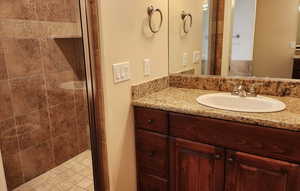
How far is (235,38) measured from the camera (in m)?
1.72

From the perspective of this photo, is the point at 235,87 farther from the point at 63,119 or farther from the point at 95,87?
the point at 63,119

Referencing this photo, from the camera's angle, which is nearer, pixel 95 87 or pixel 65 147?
pixel 95 87

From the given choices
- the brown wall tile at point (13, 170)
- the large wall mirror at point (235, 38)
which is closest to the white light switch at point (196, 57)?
the large wall mirror at point (235, 38)

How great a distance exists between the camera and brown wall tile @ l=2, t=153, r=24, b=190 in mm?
1889

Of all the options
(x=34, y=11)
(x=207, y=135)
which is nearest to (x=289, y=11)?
(x=207, y=135)

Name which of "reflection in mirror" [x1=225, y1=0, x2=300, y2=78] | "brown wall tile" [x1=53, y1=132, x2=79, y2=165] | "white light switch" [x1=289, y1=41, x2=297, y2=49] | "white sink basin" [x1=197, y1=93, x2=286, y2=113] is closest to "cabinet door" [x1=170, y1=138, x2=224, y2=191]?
"white sink basin" [x1=197, y1=93, x2=286, y2=113]

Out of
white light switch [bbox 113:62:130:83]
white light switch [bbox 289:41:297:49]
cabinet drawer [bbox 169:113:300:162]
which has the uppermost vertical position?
white light switch [bbox 289:41:297:49]

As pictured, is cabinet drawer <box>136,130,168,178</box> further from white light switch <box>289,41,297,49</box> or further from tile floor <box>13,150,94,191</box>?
white light switch <box>289,41,297,49</box>

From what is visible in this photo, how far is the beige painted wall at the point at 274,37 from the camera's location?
1.52m

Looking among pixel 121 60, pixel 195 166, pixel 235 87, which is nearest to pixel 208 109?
pixel 195 166

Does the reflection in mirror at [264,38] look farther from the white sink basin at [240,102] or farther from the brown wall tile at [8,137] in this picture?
the brown wall tile at [8,137]

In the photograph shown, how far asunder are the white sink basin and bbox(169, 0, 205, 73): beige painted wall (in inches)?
15.2

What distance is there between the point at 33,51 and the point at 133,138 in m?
1.17

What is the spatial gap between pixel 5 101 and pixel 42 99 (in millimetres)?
319
